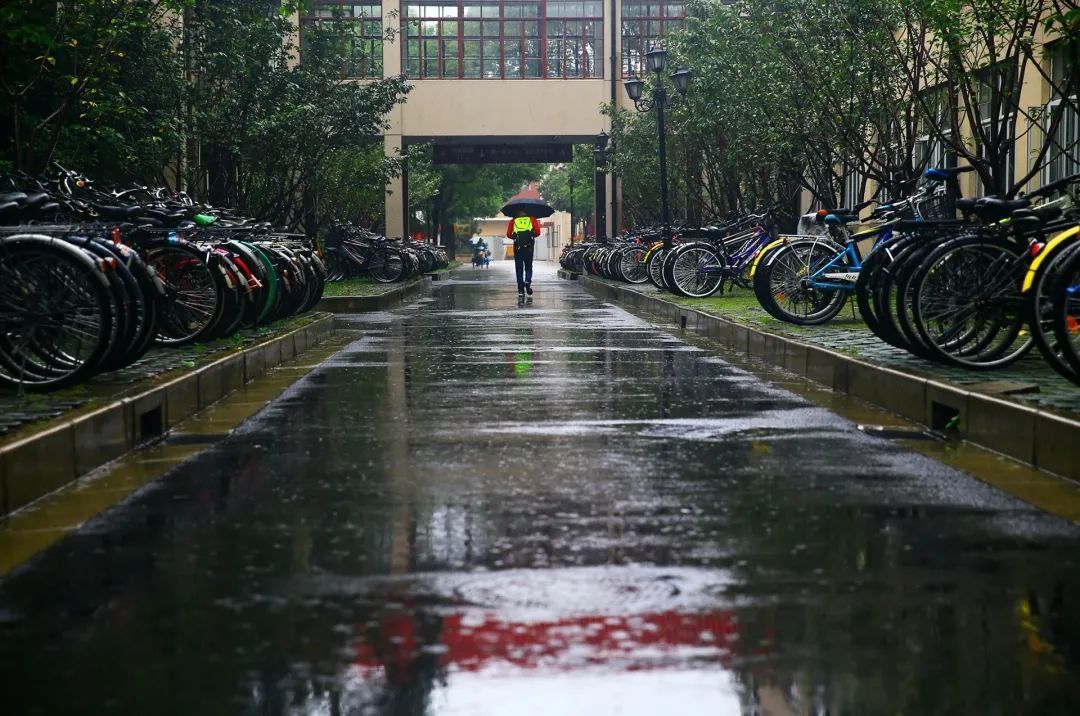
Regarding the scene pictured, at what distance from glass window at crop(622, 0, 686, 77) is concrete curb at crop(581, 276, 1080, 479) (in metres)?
41.8

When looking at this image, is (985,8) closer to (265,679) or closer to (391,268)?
(265,679)

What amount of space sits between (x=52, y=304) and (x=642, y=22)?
1918 inches

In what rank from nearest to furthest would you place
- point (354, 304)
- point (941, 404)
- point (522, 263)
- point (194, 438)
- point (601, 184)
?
point (194, 438), point (941, 404), point (354, 304), point (522, 263), point (601, 184)

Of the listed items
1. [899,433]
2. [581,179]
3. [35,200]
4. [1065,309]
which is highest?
[581,179]

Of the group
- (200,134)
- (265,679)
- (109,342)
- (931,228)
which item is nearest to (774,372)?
(931,228)

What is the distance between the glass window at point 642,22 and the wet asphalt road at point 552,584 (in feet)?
159

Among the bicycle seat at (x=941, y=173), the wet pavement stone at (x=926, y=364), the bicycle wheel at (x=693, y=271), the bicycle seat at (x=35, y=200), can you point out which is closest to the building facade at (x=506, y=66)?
the bicycle wheel at (x=693, y=271)

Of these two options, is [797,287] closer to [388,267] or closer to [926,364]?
[926,364]

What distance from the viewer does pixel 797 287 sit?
1625 cm

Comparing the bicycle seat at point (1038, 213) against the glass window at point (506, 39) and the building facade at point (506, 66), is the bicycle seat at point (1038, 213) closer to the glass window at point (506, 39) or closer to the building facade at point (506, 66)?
the building facade at point (506, 66)

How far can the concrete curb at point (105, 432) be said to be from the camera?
21.0 ft

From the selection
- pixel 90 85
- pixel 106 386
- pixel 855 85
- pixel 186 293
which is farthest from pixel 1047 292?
pixel 90 85

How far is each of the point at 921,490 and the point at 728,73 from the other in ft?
76.3

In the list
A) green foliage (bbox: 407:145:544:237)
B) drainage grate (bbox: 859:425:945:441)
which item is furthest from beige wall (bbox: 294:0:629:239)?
drainage grate (bbox: 859:425:945:441)
